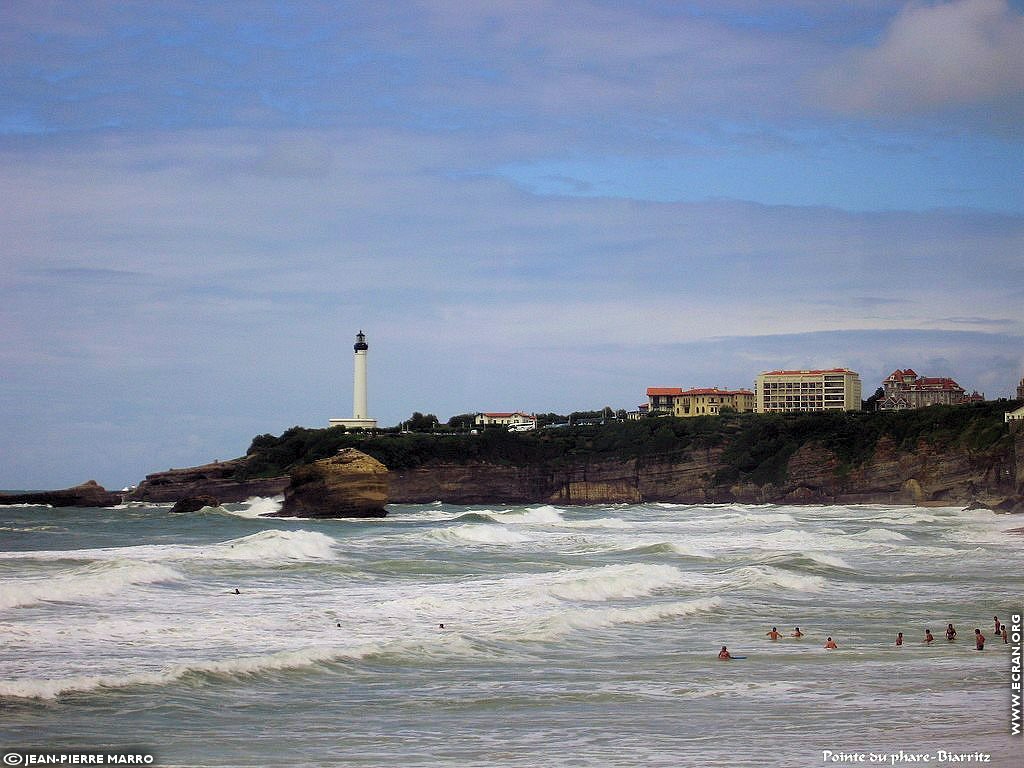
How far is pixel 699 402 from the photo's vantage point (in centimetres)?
13488

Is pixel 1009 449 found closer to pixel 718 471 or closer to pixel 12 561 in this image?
pixel 718 471

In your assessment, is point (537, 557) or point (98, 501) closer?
point (537, 557)

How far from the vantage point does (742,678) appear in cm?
1720

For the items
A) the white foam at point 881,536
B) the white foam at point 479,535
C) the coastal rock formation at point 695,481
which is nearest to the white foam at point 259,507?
the coastal rock formation at point 695,481

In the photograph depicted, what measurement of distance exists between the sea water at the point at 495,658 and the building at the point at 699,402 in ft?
313

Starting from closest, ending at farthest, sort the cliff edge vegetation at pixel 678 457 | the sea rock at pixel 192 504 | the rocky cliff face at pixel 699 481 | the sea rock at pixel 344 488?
the sea rock at pixel 344 488, the sea rock at pixel 192 504, the rocky cliff face at pixel 699 481, the cliff edge vegetation at pixel 678 457

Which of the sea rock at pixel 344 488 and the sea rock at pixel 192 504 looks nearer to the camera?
the sea rock at pixel 344 488

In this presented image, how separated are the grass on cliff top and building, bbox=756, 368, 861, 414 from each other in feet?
69.0

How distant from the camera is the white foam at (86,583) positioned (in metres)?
23.9

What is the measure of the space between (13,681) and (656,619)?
509 inches

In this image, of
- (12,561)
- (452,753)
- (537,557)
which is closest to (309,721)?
(452,753)

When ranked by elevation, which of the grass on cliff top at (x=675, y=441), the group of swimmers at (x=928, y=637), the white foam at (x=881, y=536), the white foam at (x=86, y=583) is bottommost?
the white foam at (x=881, y=536)

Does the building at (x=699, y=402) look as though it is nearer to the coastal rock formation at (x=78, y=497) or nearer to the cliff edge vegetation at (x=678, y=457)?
the cliff edge vegetation at (x=678, y=457)

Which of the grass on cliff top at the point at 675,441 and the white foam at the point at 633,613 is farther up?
the grass on cliff top at the point at 675,441
